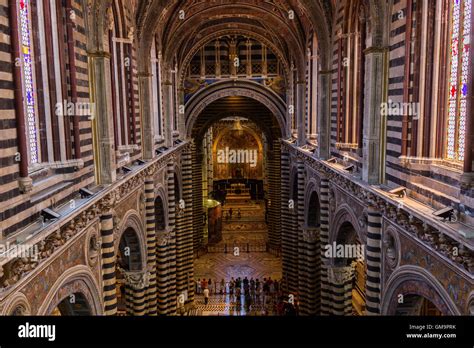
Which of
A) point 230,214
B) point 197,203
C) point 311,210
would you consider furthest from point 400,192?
point 230,214

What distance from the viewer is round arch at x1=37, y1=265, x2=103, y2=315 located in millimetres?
8734

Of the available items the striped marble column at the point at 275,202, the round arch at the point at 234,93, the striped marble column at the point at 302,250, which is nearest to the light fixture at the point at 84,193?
the striped marble column at the point at 302,250

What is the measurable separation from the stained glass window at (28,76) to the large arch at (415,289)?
8.26m

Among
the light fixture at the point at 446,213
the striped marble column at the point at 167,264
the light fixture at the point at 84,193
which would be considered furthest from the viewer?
the striped marble column at the point at 167,264

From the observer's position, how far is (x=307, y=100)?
24.1 m

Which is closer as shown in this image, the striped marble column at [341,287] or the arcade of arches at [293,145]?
the arcade of arches at [293,145]

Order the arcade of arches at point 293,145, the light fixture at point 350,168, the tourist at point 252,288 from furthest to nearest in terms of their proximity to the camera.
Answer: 1. the tourist at point 252,288
2. the light fixture at point 350,168
3. the arcade of arches at point 293,145

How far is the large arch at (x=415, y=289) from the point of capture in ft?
27.2

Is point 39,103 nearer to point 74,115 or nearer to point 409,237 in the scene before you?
point 74,115

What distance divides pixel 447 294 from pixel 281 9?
19148 mm

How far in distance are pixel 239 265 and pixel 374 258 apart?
22704mm

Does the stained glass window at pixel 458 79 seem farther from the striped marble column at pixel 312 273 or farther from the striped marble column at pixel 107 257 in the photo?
the striped marble column at pixel 312 273

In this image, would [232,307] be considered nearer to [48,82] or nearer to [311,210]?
[311,210]

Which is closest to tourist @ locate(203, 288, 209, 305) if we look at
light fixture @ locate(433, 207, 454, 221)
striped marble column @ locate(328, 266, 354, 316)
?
striped marble column @ locate(328, 266, 354, 316)
